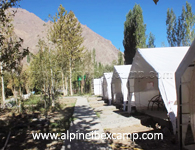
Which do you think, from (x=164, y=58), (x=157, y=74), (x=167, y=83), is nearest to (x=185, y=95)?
(x=167, y=83)

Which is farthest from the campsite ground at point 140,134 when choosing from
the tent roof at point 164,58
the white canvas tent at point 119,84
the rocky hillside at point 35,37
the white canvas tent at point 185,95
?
the rocky hillside at point 35,37

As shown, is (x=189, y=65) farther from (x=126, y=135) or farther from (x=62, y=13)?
(x=62, y=13)

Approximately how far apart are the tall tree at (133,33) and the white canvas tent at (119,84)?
13.2 m

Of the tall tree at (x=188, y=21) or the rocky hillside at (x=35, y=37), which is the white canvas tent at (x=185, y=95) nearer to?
the tall tree at (x=188, y=21)

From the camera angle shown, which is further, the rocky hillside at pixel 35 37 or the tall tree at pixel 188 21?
the rocky hillside at pixel 35 37

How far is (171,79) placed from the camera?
5789 millimetres

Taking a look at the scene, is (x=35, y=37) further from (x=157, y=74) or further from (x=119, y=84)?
(x=157, y=74)

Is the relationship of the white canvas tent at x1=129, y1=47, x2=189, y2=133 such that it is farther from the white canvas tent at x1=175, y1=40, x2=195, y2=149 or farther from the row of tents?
the white canvas tent at x1=175, y1=40, x2=195, y2=149

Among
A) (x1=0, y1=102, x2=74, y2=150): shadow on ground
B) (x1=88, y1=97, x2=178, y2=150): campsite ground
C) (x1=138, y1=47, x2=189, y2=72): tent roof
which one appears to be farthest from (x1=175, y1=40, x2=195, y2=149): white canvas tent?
(x1=0, y1=102, x2=74, y2=150): shadow on ground

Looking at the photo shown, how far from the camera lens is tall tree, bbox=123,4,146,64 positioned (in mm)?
25078

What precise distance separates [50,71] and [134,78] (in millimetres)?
5143

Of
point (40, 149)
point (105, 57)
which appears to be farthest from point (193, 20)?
point (105, 57)

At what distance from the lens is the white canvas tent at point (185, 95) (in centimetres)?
407

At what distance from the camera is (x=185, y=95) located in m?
4.31
